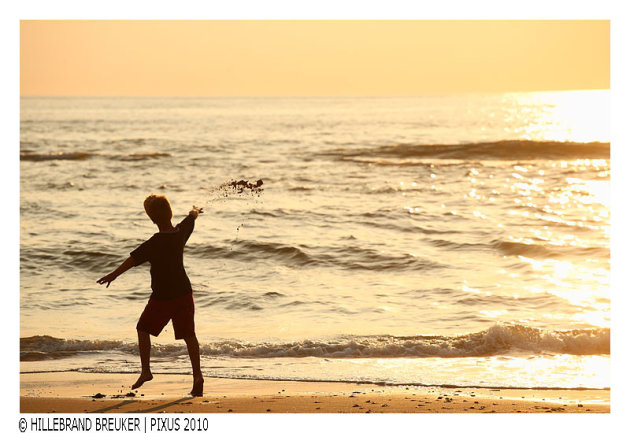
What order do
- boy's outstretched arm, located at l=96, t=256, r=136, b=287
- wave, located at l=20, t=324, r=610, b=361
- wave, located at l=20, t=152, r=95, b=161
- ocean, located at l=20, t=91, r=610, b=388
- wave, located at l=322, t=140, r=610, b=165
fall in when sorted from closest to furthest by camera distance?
boy's outstretched arm, located at l=96, t=256, r=136, b=287
ocean, located at l=20, t=91, r=610, b=388
wave, located at l=20, t=324, r=610, b=361
wave, located at l=20, t=152, r=95, b=161
wave, located at l=322, t=140, r=610, b=165

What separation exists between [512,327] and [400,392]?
3.05m

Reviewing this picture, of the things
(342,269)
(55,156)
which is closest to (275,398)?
(342,269)

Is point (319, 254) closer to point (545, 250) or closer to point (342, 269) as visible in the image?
point (342, 269)

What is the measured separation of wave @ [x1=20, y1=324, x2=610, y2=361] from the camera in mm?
9273

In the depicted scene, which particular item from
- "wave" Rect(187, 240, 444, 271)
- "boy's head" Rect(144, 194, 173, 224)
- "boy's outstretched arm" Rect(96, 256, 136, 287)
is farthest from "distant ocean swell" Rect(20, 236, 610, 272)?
"boy's outstretched arm" Rect(96, 256, 136, 287)

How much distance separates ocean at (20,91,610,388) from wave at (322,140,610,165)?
4.90ft

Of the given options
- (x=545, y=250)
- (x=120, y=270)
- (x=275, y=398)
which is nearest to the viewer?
(x=120, y=270)

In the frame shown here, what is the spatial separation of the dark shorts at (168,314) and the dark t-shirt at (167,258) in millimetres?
58

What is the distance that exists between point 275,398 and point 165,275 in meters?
1.72

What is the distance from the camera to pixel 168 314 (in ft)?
21.2

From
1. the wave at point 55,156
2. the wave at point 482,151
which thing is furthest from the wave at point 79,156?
the wave at point 482,151

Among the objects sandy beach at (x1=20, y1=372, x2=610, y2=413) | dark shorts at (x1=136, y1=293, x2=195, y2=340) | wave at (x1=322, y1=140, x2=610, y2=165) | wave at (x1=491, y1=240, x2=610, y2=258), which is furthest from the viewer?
wave at (x1=322, y1=140, x2=610, y2=165)

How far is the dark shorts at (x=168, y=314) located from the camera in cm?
643

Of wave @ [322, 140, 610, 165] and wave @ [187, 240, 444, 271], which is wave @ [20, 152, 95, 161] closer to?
wave @ [322, 140, 610, 165]
